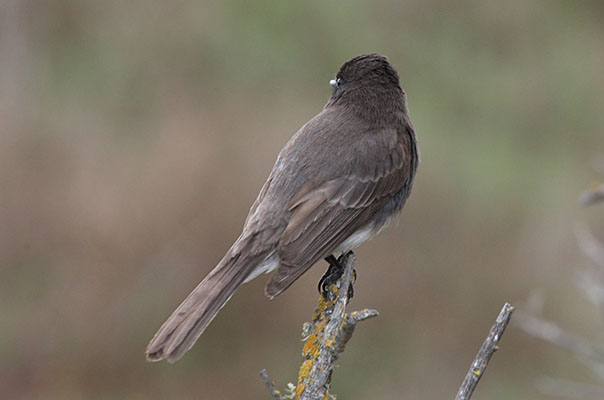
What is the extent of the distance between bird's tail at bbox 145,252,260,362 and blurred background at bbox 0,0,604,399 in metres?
3.76

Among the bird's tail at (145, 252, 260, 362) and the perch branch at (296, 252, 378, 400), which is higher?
the bird's tail at (145, 252, 260, 362)

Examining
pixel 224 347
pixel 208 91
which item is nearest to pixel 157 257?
pixel 224 347

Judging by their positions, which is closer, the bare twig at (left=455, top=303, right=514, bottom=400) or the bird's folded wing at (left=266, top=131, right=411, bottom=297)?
the bare twig at (left=455, top=303, right=514, bottom=400)

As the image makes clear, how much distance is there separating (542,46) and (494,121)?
202 cm

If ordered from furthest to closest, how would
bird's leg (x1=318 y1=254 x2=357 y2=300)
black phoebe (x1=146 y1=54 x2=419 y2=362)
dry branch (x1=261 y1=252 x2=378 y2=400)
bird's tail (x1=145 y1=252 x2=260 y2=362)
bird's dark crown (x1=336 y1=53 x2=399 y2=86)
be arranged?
bird's dark crown (x1=336 y1=53 x2=399 y2=86)
black phoebe (x1=146 y1=54 x2=419 y2=362)
bird's leg (x1=318 y1=254 x2=357 y2=300)
bird's tail (x1=145 y1=252 x2=260 y2=362)
dry branch (x1=261 y1=252 x2=378 y2=400)

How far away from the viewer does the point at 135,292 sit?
9008 mm

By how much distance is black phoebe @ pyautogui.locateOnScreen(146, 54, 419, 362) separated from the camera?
5.22 meters

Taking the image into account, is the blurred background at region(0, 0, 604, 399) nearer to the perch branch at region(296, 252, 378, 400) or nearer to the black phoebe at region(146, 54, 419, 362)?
the black phoebe at region(146, 54, 419, 362)

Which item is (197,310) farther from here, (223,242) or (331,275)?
(223,242)

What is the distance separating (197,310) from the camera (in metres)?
4.71

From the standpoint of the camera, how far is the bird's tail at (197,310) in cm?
430

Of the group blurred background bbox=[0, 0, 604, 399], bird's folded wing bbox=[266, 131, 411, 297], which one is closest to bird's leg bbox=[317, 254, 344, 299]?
bird's folded wing bbox=[266, 131, 411, 297]

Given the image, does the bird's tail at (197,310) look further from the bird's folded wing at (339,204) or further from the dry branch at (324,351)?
the dry branch at (324,351)

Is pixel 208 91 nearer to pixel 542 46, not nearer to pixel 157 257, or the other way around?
pixel 157 257
